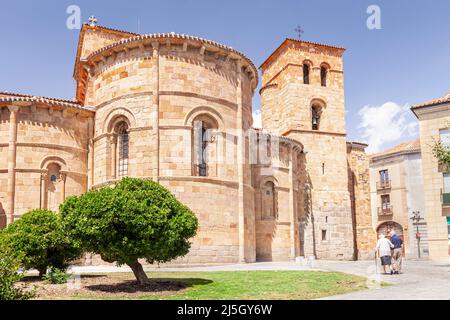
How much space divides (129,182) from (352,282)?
22.6 ft

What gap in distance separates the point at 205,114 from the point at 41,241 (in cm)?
1020

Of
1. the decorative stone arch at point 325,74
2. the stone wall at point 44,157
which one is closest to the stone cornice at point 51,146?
the stone wall at point 44,157

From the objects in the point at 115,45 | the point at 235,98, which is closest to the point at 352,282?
the point at 235,98

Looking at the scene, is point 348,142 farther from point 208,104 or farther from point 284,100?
point 208,104

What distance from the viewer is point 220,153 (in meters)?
22.4

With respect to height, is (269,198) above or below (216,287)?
above

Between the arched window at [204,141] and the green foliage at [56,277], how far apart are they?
8947 mm

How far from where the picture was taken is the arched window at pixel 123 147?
22.3 meters

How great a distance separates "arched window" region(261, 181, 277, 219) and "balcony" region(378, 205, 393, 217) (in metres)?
24.9

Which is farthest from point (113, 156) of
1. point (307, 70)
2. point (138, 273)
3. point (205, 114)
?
point (307, 70)

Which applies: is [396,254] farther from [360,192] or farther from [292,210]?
[360,192]

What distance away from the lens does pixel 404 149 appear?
4797cm

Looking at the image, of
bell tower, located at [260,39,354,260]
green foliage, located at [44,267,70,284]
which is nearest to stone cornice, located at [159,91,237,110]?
green foliage, located at [44,267,70,284]

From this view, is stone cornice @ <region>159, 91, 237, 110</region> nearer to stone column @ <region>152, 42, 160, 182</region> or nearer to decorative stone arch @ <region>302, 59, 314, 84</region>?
stone column @ <region>152, 42, 160, 182</region>
